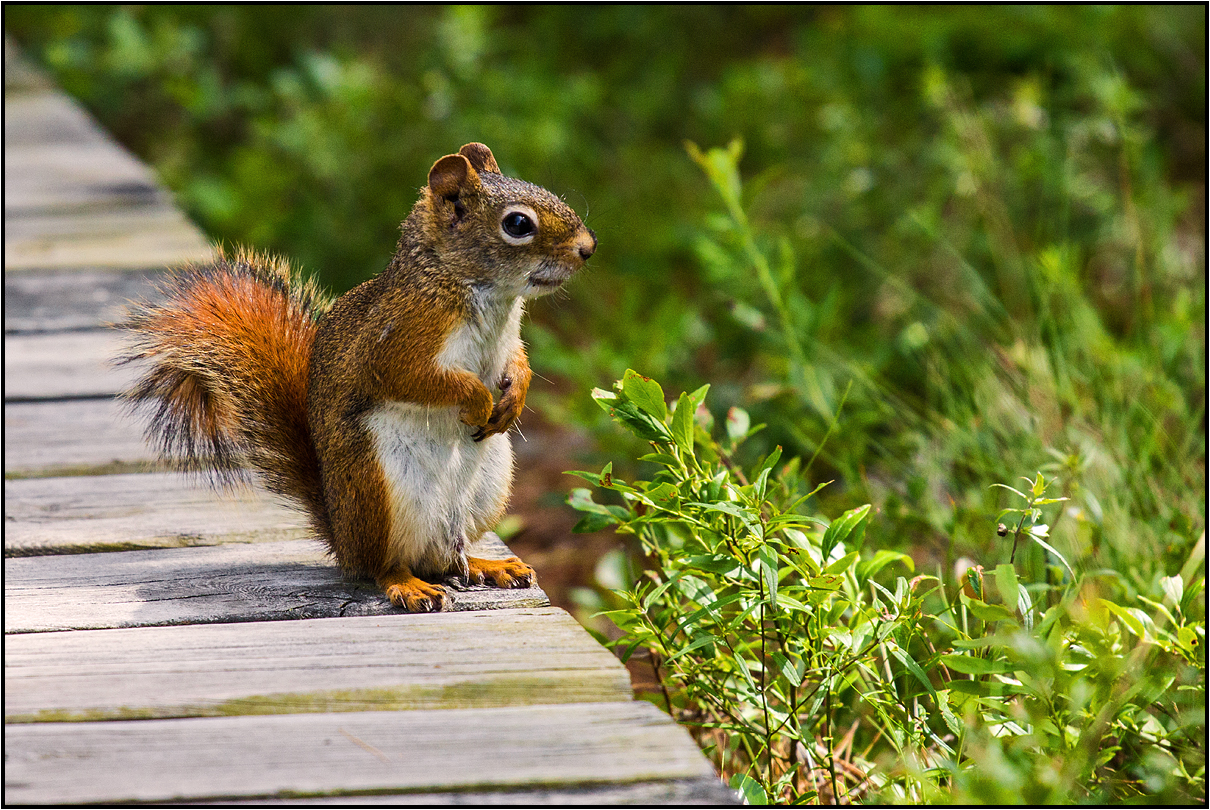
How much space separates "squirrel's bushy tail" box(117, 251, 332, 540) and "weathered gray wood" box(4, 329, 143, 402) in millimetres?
674

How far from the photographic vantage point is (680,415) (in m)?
1.48

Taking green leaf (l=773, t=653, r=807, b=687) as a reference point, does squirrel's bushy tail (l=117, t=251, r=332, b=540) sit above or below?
above

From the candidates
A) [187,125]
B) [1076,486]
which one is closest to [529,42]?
[187,125]

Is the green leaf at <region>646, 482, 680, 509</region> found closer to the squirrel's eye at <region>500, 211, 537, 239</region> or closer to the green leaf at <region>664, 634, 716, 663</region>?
the green leaf at <region>664, 634, 716, 663</region>

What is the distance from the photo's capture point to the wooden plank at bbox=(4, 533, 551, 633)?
154 cm

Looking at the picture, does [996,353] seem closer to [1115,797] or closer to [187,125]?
[1115,797]

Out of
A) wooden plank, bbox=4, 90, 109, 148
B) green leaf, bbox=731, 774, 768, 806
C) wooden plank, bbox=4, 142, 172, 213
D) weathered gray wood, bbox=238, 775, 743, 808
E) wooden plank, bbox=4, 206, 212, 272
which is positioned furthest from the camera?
wooden plank, bbox=4, 90, 109, 148

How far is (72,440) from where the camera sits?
2.23m

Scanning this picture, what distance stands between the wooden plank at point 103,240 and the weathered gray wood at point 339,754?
190 centimetres

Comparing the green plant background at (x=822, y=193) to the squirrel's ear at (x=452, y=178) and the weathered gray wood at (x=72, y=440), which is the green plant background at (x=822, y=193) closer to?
the squirrel's ear at (x=452, y=178)

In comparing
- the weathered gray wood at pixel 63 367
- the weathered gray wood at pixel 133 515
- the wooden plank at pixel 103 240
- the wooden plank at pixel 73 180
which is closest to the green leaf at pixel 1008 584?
the weathered gray wood at pixel 133 515

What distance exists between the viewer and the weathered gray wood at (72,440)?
2.12 meters

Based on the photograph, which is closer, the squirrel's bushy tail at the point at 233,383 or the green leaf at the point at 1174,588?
the green leaf at the point at 1174,588

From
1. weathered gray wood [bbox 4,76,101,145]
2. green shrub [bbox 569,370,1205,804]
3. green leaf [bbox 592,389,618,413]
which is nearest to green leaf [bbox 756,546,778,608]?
green shrub [bbox 569,370,1205,804]
